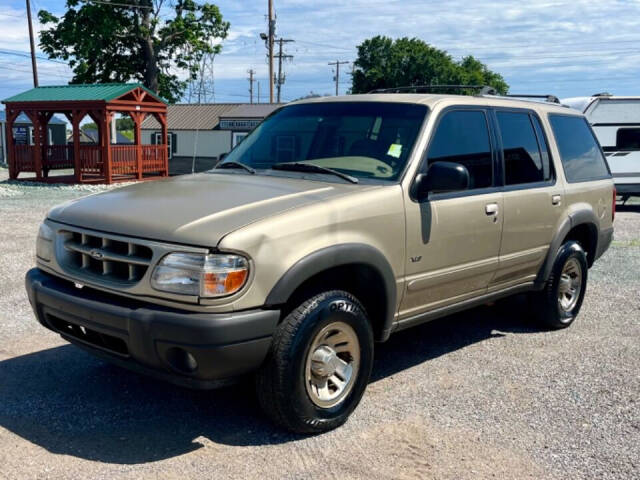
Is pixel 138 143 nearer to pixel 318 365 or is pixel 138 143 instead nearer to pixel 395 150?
pixel 395 150

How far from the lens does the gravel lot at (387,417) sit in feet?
11.7

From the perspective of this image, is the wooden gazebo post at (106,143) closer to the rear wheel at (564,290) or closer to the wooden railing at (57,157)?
the wooden railing at (57,157)

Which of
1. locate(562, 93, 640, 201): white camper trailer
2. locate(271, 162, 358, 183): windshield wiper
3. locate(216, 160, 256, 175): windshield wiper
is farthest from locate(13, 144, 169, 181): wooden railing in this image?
locate(271, 162, 358, 183): windshield wiper

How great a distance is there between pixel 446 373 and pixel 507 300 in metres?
2.52

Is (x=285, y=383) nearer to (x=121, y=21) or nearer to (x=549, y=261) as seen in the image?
(x=549, y=261)

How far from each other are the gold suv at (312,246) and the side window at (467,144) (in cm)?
1

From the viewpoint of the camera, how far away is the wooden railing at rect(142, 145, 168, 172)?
80.5 ft

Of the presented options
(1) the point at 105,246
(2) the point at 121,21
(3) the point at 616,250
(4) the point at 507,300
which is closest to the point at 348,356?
(1) the point at 105,246

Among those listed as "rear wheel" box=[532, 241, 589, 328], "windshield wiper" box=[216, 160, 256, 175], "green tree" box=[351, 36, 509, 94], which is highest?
"green tree" box=[351, 36, 509, 94]

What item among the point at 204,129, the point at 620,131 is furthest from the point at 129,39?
the point at 620,131

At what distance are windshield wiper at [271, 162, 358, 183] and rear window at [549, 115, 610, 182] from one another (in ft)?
8.09

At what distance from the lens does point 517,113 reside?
18.1 feet

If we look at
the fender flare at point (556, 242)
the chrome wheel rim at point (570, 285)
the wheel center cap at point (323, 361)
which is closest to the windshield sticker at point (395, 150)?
the wheel center cap at point (323, 361)

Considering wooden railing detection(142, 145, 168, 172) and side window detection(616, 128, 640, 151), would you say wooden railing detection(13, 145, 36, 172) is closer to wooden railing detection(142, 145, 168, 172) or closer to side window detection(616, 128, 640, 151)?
wooden railing detection(142, 145, 168, 172)
